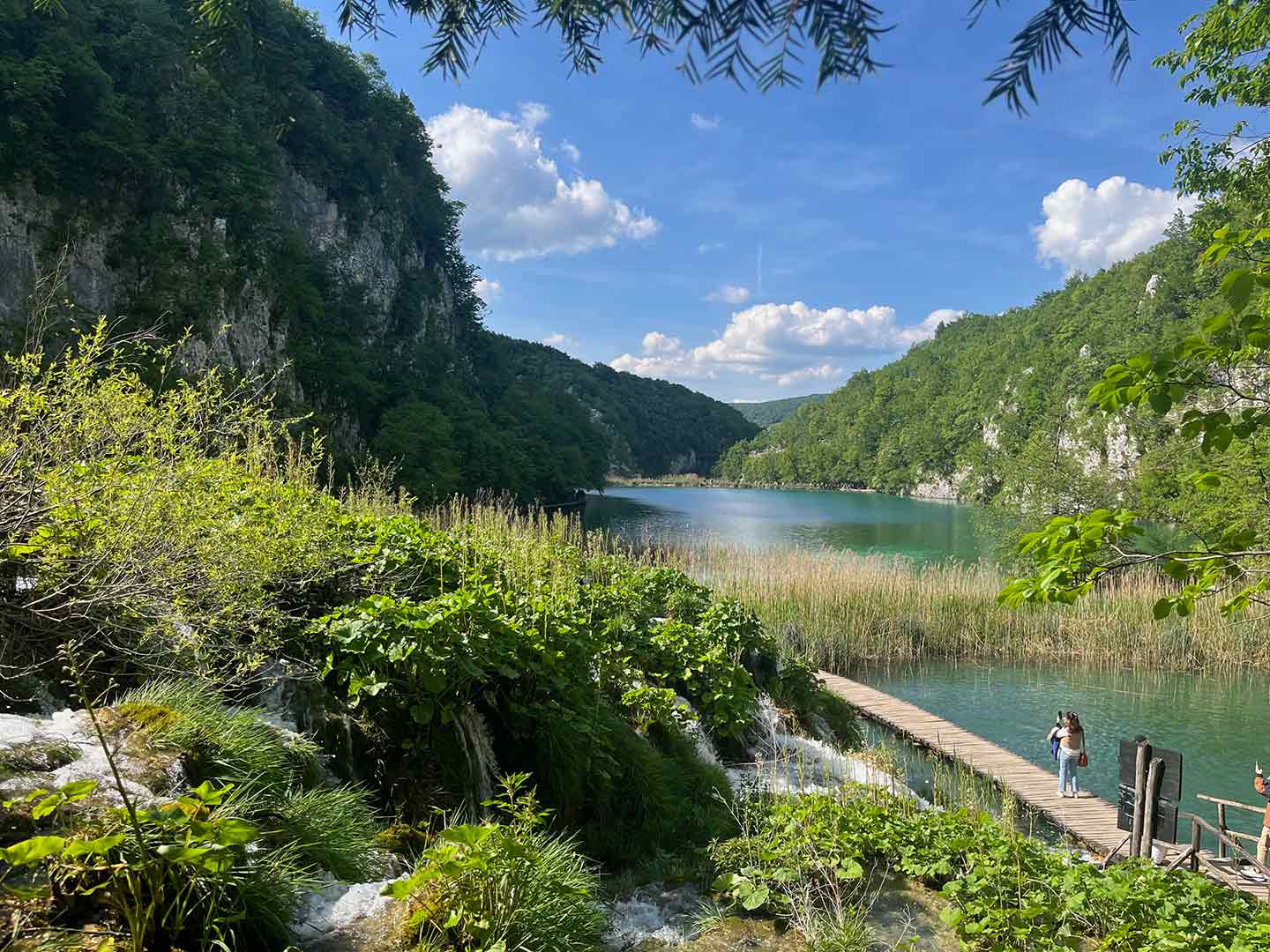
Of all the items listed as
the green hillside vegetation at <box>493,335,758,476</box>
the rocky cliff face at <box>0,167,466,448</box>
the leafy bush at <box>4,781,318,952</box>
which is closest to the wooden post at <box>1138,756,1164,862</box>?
the leafy bush at <box>4,781,318,952</box>

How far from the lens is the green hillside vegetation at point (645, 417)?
5669 inches

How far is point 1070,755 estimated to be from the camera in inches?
368

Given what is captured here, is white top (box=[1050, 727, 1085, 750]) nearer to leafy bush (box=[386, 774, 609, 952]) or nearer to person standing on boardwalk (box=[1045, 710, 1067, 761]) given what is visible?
person standing on boardwalk (box=[1045, 710, 1067, 761])

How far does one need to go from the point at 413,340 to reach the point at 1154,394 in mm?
56661

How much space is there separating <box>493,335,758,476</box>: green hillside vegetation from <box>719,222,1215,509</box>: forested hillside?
11168 millimetres

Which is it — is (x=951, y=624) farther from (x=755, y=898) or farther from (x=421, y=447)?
(x=421, y=447)

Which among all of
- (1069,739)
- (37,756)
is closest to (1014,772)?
(1069,739)

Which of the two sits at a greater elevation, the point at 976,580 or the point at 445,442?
the point at 445,442

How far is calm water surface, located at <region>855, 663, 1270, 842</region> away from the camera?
37.0 ft

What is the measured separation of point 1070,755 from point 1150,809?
227 centimetres

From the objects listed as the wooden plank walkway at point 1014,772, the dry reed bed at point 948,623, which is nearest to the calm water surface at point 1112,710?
the dry reed bed at point 948,623

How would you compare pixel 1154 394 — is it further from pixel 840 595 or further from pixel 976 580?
pixel 976 580

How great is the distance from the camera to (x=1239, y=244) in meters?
2.32


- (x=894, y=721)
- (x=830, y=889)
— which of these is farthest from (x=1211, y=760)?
(x=830, y=889)
